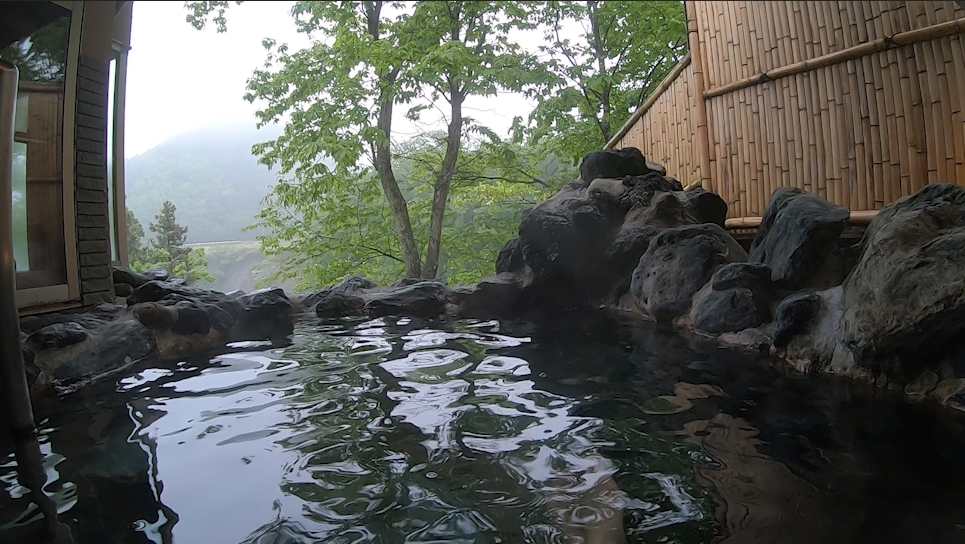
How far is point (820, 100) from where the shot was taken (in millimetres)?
5523

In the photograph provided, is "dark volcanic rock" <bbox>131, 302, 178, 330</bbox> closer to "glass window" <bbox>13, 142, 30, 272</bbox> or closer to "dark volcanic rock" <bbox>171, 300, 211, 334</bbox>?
"dark volcanic rock" <bbox>171, 300, 211, 334</bbox>

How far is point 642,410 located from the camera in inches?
103

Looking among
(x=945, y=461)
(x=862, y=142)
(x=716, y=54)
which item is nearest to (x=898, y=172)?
(x=862, y=142)

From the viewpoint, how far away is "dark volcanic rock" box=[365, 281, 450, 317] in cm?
607

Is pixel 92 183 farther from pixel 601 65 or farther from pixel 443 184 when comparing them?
pixel 601 65

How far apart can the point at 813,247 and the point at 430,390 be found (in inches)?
111

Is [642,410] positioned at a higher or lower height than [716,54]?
lower

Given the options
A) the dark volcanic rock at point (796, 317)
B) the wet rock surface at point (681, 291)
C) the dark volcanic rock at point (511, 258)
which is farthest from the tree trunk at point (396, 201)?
the dark volcanic rock at point (796, 317)

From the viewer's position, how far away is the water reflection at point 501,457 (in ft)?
5.31

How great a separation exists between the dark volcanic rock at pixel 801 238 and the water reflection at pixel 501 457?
96cm

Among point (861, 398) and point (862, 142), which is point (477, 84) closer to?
point (862, 142)

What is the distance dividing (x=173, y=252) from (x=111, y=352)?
8448 millimetres

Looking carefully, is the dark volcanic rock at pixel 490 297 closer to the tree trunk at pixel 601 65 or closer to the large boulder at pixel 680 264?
the large boulder at pixel 680 264

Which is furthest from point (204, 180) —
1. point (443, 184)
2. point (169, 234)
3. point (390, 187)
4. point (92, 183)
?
point (92, 183)
